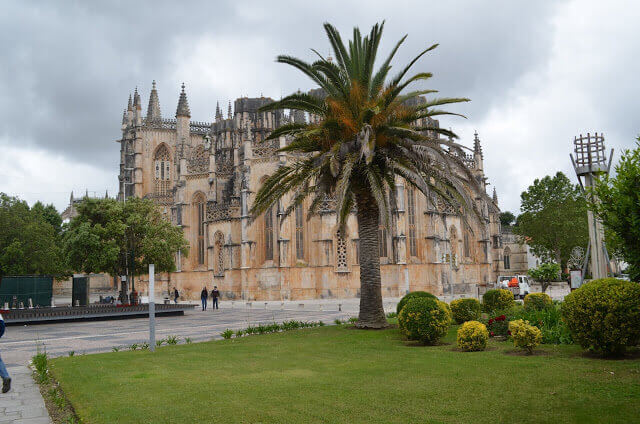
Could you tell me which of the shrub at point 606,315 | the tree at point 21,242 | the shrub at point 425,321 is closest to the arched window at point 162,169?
the tree at point 21,242

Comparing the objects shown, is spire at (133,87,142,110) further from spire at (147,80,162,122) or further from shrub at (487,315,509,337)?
shrub at (487,315,509,337)

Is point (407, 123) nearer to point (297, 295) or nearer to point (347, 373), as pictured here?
point (347, 373)

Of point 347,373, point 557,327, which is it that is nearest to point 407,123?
point 557,327

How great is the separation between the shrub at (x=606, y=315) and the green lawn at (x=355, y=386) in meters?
0.35

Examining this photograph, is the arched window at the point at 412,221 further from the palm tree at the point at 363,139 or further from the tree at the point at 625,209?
the tree at the point at 625,209

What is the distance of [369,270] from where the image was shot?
53.5 feet

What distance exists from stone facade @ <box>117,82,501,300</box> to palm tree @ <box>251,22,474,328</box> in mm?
20153

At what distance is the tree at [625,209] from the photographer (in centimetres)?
834

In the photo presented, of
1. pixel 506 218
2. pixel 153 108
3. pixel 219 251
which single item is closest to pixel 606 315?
pixel 219 251

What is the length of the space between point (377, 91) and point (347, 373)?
32.8 ft

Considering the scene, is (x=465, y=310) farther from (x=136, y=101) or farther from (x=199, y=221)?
(x=136, y=101)

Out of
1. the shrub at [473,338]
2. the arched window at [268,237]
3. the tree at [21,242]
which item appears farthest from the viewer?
the arched window at [268,237]

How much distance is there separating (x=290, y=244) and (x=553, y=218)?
1054 inches

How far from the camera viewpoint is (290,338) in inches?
572
